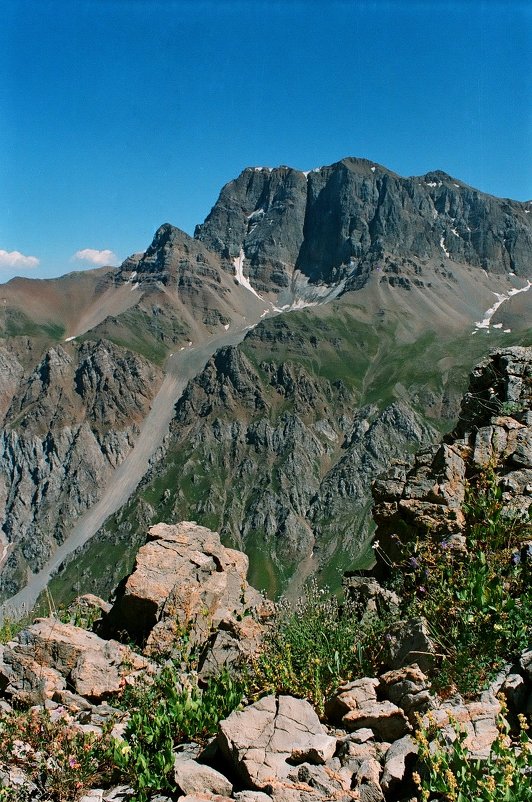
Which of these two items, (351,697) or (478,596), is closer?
(478,596)

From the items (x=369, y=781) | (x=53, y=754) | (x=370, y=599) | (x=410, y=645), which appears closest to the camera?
(x=369, y=781)

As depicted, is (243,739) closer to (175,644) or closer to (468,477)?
(175,644)

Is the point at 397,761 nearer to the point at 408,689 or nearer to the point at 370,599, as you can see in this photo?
the point at 408,689

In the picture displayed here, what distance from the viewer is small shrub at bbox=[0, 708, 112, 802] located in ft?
25.6

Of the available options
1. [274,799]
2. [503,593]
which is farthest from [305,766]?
[503,593]

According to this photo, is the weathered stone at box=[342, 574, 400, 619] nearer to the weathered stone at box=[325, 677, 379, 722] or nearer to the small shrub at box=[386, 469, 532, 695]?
the small shrub at box=[386, 469, 532, 695]

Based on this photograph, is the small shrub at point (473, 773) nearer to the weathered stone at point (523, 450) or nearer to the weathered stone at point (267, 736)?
the weathered stone at point (267, 736)

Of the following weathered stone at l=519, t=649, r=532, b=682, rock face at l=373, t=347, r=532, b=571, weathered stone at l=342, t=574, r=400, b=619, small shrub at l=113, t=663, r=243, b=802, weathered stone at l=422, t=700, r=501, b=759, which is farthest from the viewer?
rock face at l=373, t=347, r=532, b=571

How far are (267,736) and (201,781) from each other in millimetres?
966

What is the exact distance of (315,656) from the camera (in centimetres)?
963

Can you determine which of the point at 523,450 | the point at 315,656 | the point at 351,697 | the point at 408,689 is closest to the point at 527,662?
the point at 408,689

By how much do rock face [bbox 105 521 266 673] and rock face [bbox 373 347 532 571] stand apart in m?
3.58

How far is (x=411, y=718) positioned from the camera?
7.58 metres

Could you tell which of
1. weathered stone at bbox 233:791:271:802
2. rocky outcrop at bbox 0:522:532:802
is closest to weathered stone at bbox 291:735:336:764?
rocky outcrop at bbox 0:522:532:802
